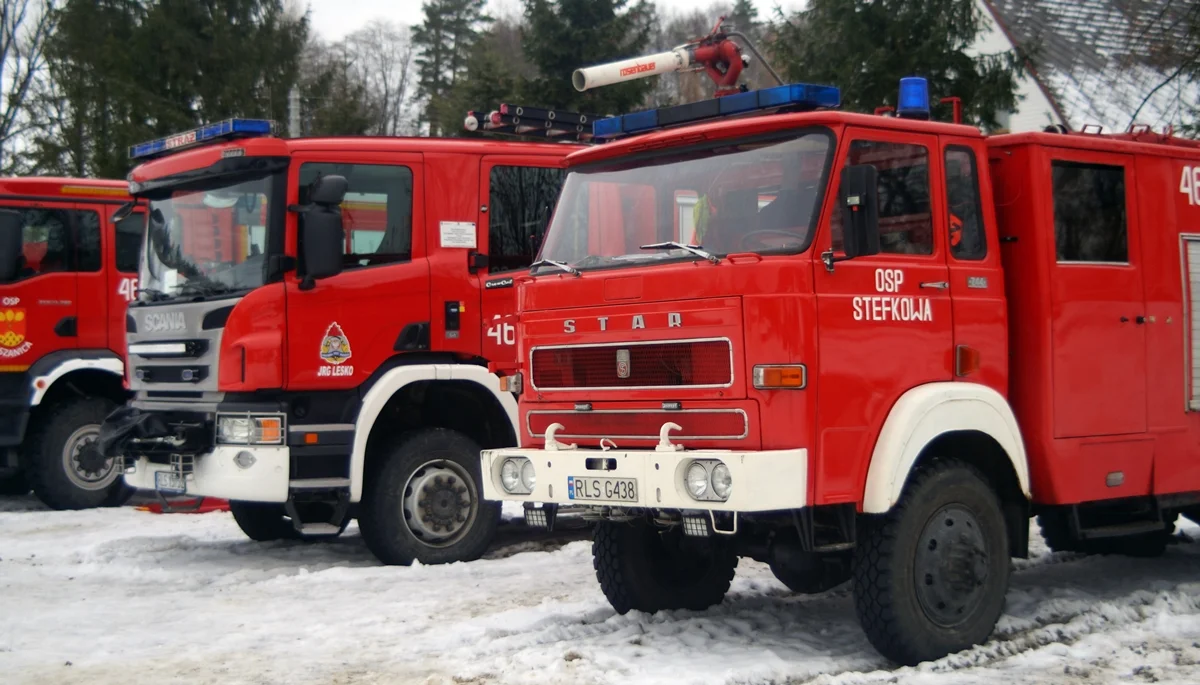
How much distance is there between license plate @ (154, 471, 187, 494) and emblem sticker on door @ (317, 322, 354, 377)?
1.21 m

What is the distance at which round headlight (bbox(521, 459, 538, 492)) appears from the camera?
682 centimetres

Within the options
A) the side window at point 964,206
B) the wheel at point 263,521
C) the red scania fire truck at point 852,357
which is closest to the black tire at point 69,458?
the wheel at point 263,521

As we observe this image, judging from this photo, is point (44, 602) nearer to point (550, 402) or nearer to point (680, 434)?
point (550, 402)

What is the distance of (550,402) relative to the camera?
697 cm

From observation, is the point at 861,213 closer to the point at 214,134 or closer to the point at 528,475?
the point at 528,475

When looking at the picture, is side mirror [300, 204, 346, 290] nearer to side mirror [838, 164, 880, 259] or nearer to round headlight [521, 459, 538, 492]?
round headlight [521, 459, 538, 492]

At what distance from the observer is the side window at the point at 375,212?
9.34m

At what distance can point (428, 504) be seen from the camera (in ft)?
31.4

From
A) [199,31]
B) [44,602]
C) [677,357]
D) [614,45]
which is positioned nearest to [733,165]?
[677,357]

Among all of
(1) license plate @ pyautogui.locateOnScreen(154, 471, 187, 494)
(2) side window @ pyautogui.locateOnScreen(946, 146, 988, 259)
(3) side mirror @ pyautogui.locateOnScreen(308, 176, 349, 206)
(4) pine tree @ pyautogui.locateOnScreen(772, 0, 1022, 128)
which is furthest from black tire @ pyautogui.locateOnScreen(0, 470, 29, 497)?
(2) side window @ pyautogui.locateOnScreen(946, 146, 988, 259)

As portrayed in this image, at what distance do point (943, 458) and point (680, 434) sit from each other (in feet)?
4.43

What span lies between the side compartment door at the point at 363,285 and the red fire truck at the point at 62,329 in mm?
3806

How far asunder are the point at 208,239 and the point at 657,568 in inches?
156

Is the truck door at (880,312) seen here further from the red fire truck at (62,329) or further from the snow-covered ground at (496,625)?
the red fire truck at (62,329)
